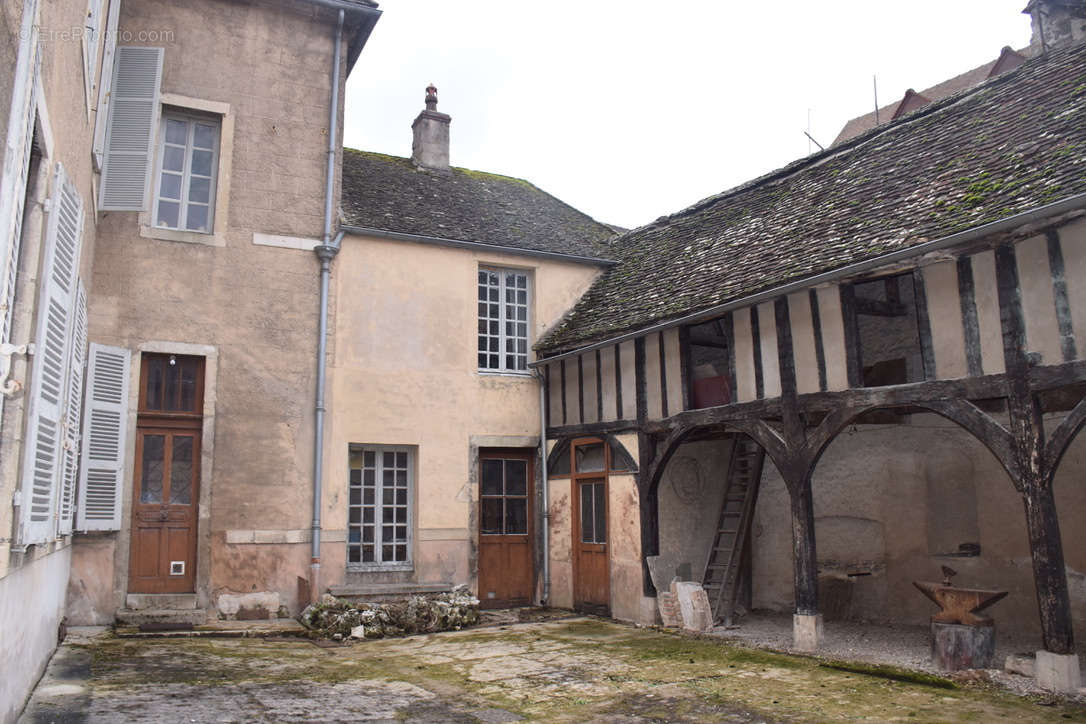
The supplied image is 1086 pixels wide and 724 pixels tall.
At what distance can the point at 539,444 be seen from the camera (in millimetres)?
10688

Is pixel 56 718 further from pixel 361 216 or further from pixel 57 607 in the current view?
pixel 361 216

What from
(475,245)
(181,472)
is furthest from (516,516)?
(181,472)

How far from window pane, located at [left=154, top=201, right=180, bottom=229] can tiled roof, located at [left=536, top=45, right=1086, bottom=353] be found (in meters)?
4.49

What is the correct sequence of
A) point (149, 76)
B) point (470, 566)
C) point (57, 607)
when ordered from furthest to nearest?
point (470, 566)
point (149, 76)
point (57, 607)

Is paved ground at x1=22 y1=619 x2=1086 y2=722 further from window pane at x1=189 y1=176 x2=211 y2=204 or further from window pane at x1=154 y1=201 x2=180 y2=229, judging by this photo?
window pane at x1=189 y1=176 x2=211 y2=204

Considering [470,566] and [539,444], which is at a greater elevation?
[539,444]

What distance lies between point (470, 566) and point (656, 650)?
319 centimetres

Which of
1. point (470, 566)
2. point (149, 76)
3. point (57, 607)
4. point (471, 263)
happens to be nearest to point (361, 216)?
point (471, 263)

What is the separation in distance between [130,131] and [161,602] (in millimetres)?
4554

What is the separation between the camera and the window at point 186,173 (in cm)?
908

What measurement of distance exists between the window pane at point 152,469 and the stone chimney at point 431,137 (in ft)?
18.6

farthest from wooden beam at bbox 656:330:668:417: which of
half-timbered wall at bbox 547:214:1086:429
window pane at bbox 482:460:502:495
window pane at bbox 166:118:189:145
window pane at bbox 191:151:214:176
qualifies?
window pane at bbox 166:118:189:145

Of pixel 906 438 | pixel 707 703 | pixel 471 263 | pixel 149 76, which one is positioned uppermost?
pixel 149 76

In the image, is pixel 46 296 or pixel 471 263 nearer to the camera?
pixel 46 296
